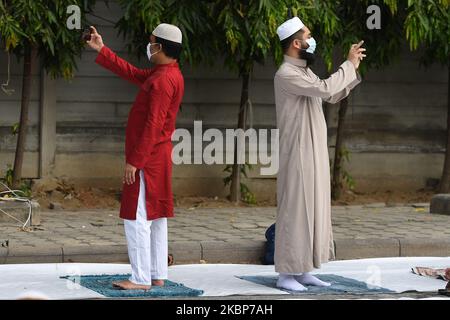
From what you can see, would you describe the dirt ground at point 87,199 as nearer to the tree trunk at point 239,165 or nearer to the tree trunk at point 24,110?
the tree trunk at point 239,165

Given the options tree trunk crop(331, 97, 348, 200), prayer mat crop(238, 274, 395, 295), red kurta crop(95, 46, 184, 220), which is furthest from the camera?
tree trunk crop(331, 97, 348, 200)

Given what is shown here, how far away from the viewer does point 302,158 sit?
8.73 metres

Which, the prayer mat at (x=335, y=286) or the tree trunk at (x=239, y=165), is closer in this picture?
the prayer mat at (x=335, y=286)

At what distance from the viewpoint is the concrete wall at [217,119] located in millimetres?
13508

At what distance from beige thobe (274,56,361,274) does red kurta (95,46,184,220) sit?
838 millimetres

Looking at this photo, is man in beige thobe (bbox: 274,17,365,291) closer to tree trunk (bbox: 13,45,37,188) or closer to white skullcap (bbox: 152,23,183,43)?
white skullcap (bbox: 152,23,183,43)

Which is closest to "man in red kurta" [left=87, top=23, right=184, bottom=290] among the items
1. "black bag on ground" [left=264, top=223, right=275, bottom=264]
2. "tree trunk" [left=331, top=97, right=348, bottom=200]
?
"black bag on ground" [left=264, top=223, right=275, bottom=264]

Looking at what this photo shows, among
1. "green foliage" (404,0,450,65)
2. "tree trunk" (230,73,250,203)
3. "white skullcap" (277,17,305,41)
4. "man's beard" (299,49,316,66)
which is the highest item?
"green foliage" (404,0,450,65)

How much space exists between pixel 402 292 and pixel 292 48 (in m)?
2.01

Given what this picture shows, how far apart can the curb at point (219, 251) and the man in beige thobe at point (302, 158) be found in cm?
151

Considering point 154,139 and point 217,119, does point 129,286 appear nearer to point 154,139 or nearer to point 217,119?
point 154,139

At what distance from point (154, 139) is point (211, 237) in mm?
2489

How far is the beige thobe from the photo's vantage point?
8.70 metres

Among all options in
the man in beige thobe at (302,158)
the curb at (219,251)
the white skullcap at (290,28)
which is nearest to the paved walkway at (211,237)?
the curb at (219,251)
